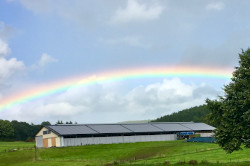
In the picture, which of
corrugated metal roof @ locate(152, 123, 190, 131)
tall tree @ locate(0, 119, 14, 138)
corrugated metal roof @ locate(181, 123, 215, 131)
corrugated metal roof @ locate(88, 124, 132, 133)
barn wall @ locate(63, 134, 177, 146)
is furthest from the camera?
tall tree @ locate(0, 119, 14, 138)

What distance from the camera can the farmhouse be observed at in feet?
316

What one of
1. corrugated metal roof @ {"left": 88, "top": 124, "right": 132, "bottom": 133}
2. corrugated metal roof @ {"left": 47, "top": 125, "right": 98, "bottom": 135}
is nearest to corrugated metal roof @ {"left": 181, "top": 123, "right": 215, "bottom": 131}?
corrugated metal roof @ {"left": 88, "top": 124, "right": 132, "bottom": 133}

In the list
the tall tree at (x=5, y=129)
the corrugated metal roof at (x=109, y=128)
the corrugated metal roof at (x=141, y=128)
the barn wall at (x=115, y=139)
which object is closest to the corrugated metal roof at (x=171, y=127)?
the barn wall at (x=115, y=139)

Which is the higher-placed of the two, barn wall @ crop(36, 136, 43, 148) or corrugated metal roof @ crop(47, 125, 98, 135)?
corrugated metal roof @ crop(47, 125, 98, 135)

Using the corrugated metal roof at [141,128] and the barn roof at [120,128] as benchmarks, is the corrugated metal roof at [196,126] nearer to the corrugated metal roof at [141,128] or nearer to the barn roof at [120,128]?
the barn roof at [120,128]

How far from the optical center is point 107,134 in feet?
338

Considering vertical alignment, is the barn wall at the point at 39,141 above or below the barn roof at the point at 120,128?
below

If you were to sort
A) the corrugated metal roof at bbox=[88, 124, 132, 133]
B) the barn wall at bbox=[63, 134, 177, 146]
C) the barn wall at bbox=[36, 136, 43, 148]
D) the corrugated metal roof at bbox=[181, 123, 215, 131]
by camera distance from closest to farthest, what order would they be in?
1. the barn wall at bbox=[63, 134, 177, 146]
2. the corrugated metal roof at bbox=[88, 124, 132, 133]
3. the barn wall at bbox=[36, 136, 43, 148]
4. the corrugated metal roof at bbox=[181, 123, 215, 131]

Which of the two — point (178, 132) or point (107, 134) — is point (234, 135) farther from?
point (178, 132)

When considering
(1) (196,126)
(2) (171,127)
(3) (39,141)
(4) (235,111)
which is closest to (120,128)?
(2) (171,127)

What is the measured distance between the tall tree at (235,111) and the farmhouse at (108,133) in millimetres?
59763

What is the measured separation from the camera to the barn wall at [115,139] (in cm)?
9581

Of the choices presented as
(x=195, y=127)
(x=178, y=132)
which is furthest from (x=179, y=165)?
(x=195, y=127)

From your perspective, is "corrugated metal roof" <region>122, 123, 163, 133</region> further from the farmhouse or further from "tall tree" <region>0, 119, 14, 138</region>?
"tall tree" <region>0, 119, 14, 138</region>
